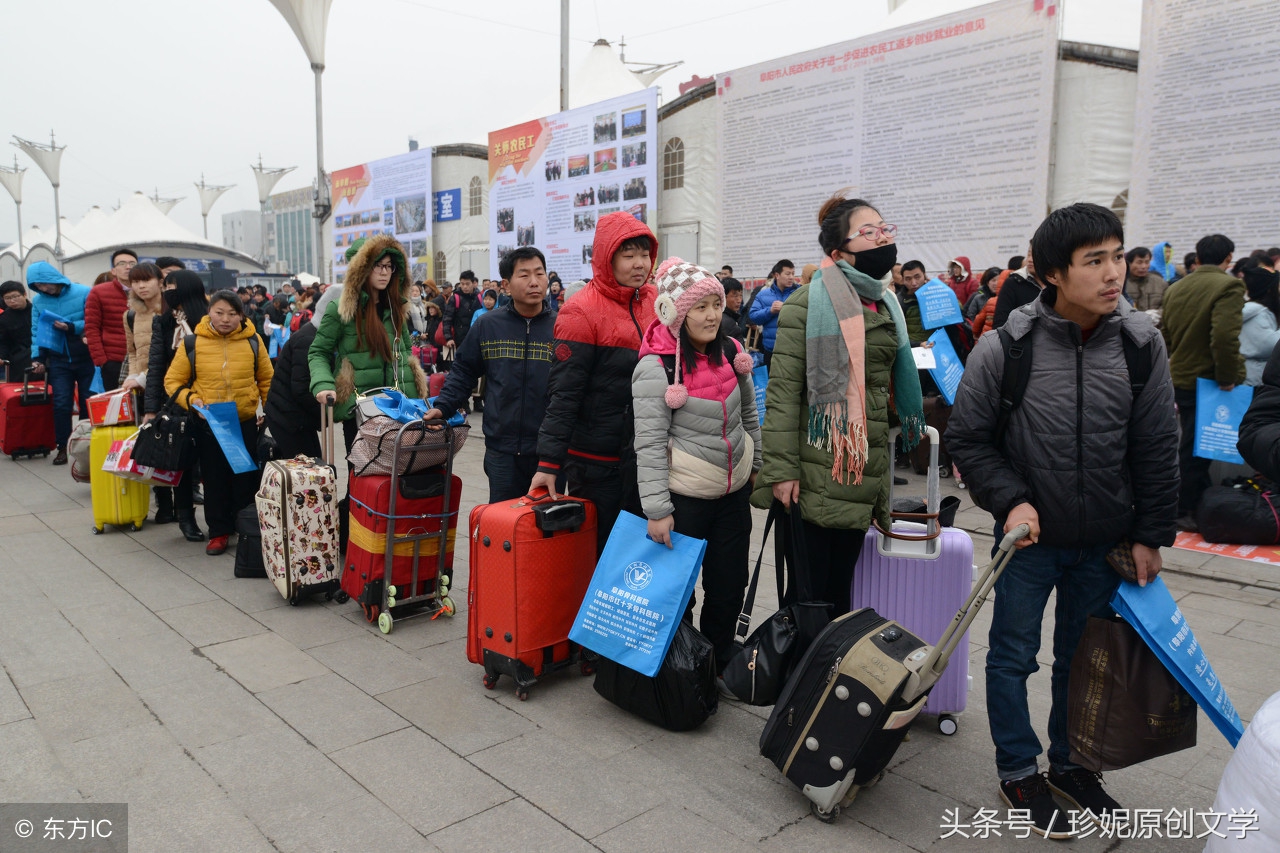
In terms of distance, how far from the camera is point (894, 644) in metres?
2.59

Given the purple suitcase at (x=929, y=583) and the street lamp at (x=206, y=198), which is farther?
the street lamp at (x=206, y=198)

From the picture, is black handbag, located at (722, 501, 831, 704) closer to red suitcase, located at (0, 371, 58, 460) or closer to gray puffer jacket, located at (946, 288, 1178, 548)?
gray puffer jacket, located at (946, 288, 1178, 548)

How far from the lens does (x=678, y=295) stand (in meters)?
3.16

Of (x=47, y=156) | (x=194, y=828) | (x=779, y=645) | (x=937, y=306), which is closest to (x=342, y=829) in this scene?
(x=194, y=828)

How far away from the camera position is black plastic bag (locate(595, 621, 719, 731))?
3.15 meters

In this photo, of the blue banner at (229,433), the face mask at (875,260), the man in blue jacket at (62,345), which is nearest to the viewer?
the face mask at (875,260)

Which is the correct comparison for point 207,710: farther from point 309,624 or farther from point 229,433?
point 229,433

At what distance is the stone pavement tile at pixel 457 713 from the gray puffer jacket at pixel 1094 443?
1.94 meters

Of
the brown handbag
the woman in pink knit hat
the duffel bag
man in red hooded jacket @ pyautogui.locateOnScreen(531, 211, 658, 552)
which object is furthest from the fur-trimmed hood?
the duffel bag

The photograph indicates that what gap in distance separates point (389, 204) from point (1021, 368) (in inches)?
918

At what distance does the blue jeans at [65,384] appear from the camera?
8.92 m

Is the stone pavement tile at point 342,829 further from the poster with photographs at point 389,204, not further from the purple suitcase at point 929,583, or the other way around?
the poster with photographs at point 389,204

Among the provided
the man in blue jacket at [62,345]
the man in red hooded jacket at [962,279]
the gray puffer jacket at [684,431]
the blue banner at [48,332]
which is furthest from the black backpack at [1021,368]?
the blue banner at [48,332]

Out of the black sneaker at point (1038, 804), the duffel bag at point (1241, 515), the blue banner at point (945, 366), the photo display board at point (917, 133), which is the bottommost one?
the black sneaker at point (1038, 804)
